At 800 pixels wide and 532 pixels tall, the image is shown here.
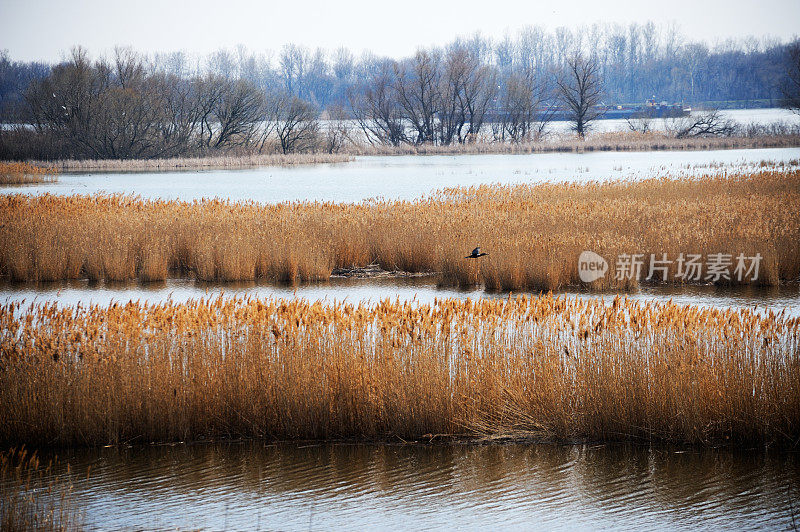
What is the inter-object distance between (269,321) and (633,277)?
7.75 m

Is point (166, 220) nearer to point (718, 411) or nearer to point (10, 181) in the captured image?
point (718, 411)

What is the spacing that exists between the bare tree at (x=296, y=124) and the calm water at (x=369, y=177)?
730 centimetres

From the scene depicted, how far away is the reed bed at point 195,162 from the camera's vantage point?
157ft

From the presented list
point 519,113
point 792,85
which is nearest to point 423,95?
point 519,113

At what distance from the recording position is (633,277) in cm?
1271

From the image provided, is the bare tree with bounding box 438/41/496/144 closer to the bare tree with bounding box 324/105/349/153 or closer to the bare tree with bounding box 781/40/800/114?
the bare tree with bounding box 324/105/349/153

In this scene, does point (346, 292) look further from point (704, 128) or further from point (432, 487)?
point (704, 128)

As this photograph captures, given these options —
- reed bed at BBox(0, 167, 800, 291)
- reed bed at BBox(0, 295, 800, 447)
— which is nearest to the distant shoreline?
reed bed at BBox(0, 167, 800, 291)

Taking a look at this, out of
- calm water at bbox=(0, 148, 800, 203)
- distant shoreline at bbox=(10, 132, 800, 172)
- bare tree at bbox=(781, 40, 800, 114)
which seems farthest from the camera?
bare tree at bbox=(781, 40, 800, 114)

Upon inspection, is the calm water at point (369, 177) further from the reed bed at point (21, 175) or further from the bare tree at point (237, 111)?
the bare tree at point (237, 111)

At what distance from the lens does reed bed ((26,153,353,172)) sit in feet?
157

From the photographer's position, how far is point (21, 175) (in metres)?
36.3

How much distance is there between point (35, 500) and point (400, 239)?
10.6 meters

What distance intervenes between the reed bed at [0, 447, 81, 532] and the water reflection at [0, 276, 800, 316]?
580 cm
